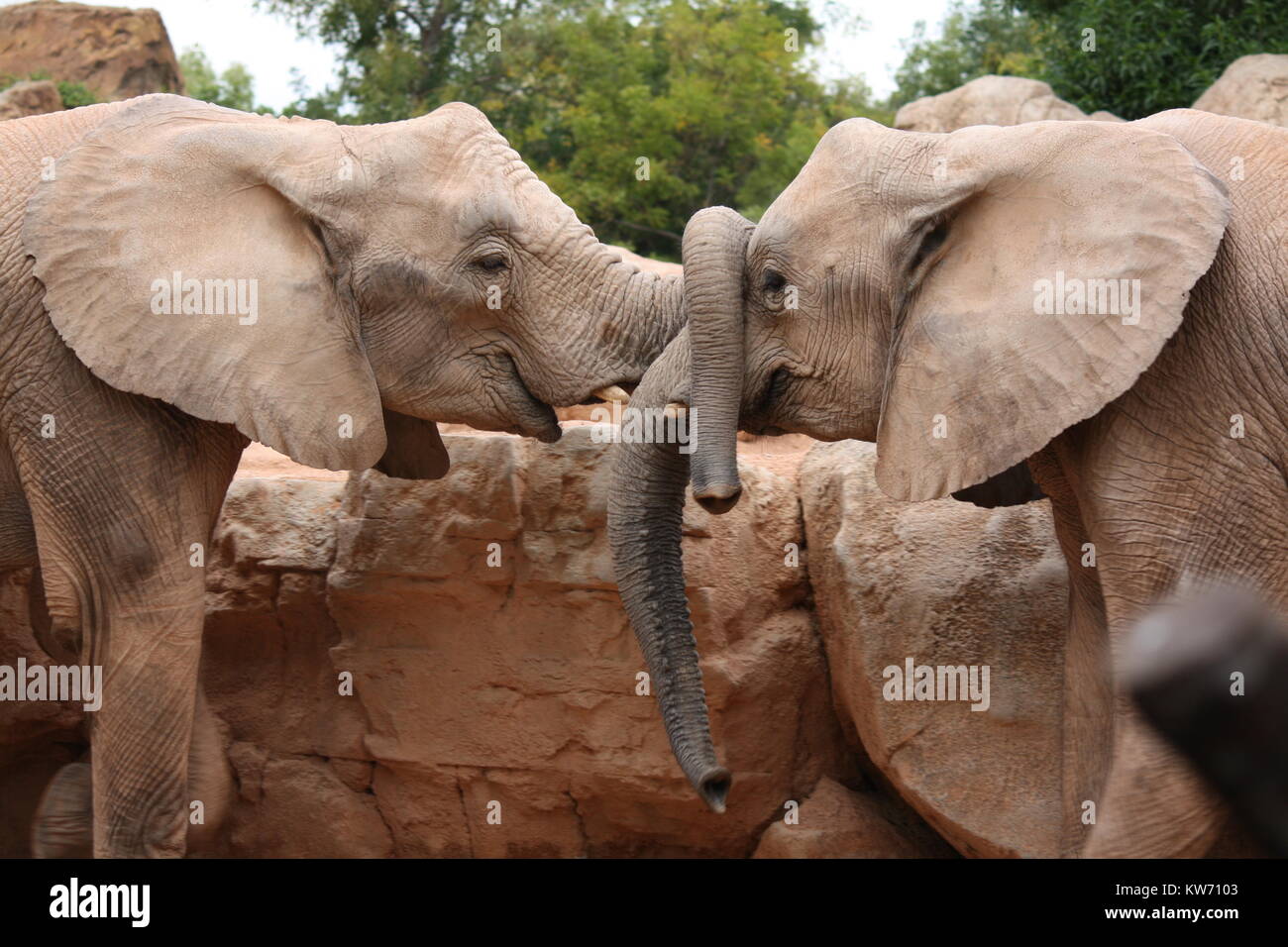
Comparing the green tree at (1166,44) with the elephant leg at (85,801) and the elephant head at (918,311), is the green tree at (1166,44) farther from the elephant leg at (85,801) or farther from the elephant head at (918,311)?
the elephant leg at (85,801)

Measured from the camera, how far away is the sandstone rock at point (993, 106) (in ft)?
34.6

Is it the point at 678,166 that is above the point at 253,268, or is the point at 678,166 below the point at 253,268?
above

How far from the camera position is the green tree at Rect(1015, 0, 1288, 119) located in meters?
10.0

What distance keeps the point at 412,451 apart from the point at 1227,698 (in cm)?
358

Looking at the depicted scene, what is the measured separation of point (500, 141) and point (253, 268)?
2.43ft

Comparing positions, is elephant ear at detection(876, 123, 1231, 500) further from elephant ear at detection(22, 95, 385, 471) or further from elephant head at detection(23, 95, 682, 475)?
elephant ear at detection(22, 95, 385, 471)

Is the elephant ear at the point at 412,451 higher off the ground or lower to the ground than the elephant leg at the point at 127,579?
higher

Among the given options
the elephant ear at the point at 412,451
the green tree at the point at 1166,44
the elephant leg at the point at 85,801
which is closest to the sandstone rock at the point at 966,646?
the elephant ear at the point at 412,451

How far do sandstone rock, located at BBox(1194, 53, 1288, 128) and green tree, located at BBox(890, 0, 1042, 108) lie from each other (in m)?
5.94

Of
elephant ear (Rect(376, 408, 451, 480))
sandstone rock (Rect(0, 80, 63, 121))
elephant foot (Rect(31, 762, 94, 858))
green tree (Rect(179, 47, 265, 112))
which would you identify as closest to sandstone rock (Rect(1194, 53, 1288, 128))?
elephant ear (Rect(376, 408, 451, 480))

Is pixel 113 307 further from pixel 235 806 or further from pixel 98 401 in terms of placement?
pixel 235 806

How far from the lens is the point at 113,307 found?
153 inches

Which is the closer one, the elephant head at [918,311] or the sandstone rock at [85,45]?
the elephant head at [918,311]
